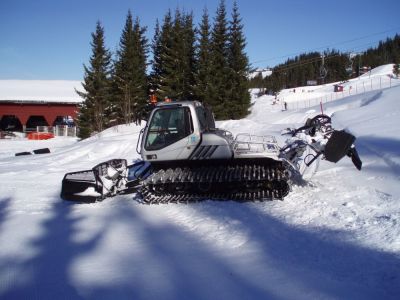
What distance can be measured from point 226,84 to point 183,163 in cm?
2619

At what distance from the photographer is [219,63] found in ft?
109

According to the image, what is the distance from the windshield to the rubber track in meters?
0.61

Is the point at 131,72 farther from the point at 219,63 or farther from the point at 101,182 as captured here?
the point at 101,182

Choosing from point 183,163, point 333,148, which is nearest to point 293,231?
point 333,148

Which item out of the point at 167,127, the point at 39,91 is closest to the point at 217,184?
the point at 167,127

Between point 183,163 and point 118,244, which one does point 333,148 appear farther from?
point 118,244

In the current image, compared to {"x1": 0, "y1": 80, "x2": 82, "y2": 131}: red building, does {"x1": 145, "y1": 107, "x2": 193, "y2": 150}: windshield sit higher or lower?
lower

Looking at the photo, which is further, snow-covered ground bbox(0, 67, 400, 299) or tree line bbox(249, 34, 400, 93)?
tree line bbox(249, 34, 400, 93)

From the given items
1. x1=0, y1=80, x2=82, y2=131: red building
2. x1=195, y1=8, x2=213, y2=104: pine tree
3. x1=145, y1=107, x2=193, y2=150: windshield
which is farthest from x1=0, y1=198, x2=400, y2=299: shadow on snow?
x1=0, y1=80, x2=82, y2=131: red building

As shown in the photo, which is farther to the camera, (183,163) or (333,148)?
(183,163)

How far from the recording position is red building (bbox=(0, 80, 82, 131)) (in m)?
43.1

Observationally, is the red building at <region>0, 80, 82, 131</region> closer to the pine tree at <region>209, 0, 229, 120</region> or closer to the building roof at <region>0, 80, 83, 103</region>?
the building roof at <region>0, 80, 83, 103</region>

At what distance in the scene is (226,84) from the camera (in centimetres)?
3300

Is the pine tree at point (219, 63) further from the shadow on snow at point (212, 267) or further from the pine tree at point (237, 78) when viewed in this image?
the shadow on snow at point (212, 267)
